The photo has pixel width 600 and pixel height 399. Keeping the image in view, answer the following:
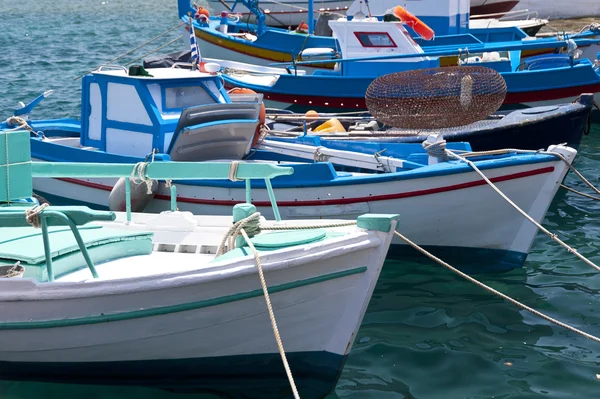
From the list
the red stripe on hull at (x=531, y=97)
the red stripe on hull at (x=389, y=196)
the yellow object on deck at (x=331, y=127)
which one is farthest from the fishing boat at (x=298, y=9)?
the red stripe on hull at (x=389, y=196)

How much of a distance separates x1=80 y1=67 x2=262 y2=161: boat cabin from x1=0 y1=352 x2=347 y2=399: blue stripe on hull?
359 cm

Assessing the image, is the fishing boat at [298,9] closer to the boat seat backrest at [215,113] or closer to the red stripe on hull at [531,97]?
the red stripe on hull at [531,97]

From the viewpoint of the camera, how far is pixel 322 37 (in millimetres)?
18516

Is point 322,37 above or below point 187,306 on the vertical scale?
above

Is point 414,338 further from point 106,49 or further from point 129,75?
point 106,49

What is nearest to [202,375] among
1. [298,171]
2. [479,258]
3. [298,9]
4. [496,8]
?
[298,171]

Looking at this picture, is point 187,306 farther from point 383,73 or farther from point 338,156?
point 383,73

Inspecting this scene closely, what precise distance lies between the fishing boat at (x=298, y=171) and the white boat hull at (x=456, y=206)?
0.4 inches

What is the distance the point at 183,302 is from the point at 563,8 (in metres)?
29.1

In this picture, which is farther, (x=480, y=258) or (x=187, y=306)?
(x=480, y=258)

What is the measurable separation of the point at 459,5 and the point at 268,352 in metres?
13.6

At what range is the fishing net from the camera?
10.6 m

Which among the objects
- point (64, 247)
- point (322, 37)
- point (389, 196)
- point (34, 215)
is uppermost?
point (322, 37)

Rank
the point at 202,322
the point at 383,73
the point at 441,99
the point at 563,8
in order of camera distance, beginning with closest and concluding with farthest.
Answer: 1. the point at 202,322
2. the point at 441,99
3. the point at 383,73
4. the point at 563,8
